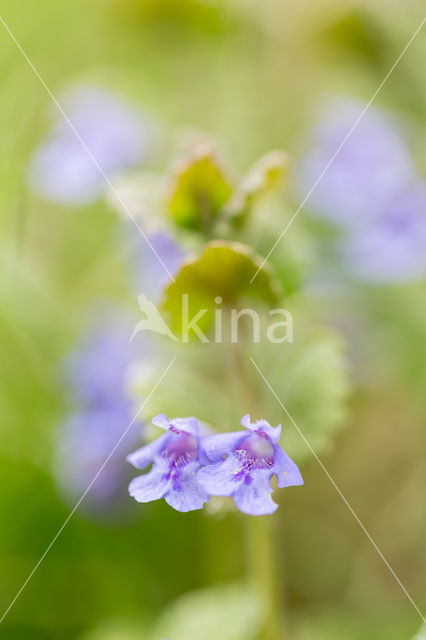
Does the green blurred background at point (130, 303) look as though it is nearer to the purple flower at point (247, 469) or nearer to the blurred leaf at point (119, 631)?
the blurred leaf at point (119, 631)

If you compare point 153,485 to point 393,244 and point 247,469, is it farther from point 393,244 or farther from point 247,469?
point 393,244

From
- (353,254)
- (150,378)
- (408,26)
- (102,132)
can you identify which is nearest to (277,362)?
(150,378)

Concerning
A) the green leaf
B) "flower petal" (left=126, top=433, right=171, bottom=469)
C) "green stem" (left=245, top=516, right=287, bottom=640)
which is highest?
the green leaf

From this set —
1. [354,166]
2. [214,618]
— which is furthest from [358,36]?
[214,618]

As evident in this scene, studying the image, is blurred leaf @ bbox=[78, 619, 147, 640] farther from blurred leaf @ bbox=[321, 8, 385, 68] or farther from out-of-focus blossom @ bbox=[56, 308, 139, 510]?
blurred leaf @ bbox=[321, 8, 385, 68]

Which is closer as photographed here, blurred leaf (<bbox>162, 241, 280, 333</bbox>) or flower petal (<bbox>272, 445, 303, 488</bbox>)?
flower petal (<bbox>272, 445, 303, 488</bbox>)

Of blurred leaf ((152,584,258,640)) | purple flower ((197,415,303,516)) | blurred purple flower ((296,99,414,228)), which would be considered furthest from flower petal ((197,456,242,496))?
blurred purple flower ((296,99,414,228))

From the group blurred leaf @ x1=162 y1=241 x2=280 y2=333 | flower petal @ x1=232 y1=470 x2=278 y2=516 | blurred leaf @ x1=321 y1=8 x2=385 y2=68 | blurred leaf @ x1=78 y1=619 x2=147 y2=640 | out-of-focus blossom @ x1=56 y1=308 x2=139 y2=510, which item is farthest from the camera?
blurred leaf @ x1=321 y1=8 x2=385 y2=68
